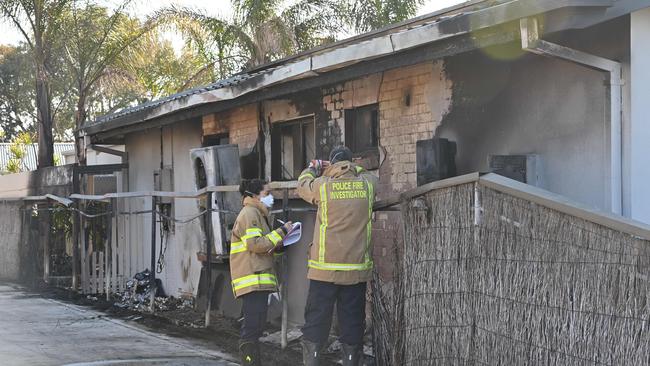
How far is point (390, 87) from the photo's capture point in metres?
8.70

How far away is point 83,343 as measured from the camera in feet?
31.0

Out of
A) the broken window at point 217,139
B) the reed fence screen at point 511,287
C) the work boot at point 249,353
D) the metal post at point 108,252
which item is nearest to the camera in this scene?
the reed fence screen at point 511,287

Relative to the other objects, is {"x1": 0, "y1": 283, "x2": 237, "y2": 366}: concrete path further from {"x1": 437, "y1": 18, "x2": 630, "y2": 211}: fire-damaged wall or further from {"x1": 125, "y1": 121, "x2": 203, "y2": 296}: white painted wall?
{"x1": 437, "y1": 18, "x2": 630, "y2": 211}: fire-damaged wall

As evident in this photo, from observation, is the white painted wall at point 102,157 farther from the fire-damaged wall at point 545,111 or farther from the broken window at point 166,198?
the fire-damaged wall at point 545,111

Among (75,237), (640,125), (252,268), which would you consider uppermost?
(640,125)

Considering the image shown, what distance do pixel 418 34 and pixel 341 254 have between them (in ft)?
6.29

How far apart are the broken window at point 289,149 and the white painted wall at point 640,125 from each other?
5.05 m

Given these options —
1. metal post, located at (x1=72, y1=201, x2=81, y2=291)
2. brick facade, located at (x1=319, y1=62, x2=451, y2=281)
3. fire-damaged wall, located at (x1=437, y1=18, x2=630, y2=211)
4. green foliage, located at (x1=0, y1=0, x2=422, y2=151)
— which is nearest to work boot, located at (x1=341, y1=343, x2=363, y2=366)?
brick facade, located at (x1=319, y1=62, x2=451, y2=281)

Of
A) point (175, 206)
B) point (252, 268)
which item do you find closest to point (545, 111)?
point (252, 268)

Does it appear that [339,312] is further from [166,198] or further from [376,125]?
[166,198]

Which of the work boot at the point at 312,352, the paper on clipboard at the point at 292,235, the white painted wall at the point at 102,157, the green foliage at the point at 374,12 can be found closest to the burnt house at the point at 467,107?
the paper on clipboard at the point at 292,235

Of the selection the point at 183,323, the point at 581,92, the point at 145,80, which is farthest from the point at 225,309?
the point at 145,80

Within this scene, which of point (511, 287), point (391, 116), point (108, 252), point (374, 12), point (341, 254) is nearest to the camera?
point (511, 287)

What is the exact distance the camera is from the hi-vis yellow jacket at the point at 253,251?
23.8ft
